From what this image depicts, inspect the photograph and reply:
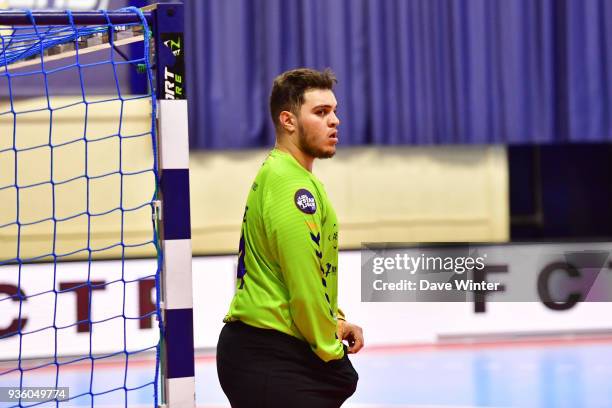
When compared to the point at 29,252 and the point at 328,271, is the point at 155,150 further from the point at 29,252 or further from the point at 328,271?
the point at 29,252

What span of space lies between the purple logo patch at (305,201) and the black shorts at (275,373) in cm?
35

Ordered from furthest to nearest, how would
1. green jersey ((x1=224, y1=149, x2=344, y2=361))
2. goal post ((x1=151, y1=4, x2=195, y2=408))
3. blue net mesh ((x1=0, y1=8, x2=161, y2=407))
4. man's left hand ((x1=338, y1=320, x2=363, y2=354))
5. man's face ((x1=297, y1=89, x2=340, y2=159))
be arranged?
blue net mesh ((x1=0, y1=8, x2=161, y2=407)), goal post ((x1=151, y1=4, x2=195, y2=408)), man's left hand ((x1=338, y1=320, x2=363, y2=354)), man's face ((x1=297, y1=89, x2=340, y2=159)), green jersey ((x1=224, y1=149, x2=344, y2=361))

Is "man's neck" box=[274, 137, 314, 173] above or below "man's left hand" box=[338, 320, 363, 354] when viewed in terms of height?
above

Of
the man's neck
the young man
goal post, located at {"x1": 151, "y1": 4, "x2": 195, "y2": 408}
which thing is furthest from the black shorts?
the man's neck

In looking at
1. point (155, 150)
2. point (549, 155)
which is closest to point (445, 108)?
point (549, 155)

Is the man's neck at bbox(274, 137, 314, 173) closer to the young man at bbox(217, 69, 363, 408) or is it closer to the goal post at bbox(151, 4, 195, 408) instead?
the young man at bbox(217, 69, 363, 408)

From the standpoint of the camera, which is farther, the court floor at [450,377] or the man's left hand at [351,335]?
the court floor at [450,377]

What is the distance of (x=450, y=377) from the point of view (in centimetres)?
605

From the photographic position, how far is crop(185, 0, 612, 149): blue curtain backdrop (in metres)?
8.20

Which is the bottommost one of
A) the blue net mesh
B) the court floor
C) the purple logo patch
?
the court floor

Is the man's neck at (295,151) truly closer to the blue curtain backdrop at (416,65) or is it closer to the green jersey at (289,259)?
the green jersey at (289,259)

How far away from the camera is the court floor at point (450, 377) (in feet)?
17.7

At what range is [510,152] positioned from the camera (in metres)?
10.7

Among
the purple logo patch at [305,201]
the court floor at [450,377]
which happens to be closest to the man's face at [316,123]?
the purple logo patch at [305,201]
